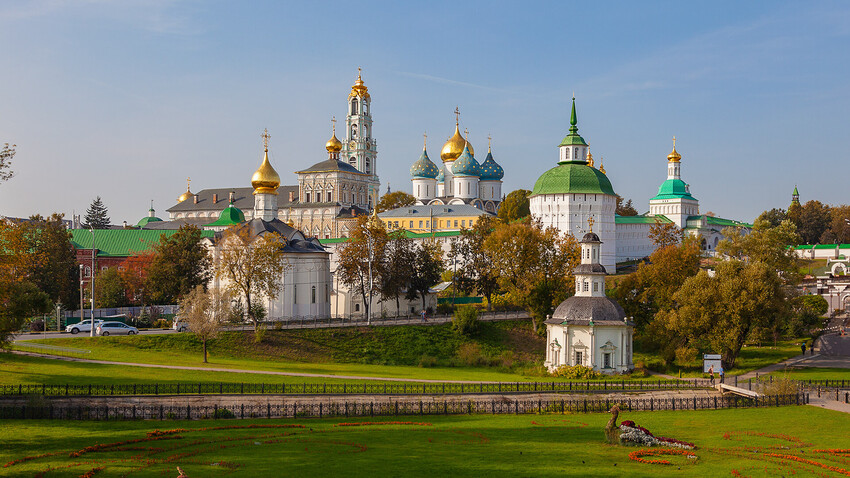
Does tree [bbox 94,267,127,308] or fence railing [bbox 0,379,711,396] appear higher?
tree [bbox 94,267,127,308]

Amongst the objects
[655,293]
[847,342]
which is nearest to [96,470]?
[655,293]

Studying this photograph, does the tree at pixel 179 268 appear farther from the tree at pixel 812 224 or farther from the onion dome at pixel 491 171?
the tree at pixel 812 224

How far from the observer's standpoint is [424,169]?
438 feet

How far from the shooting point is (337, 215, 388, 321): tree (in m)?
65.6

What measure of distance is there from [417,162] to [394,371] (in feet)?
287

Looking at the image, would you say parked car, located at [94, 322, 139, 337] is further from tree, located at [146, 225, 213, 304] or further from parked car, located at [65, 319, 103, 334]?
tree, located at [146, 225, 213, 304]

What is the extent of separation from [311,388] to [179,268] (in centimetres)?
3095

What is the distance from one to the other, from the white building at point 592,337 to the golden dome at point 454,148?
80.6 metres

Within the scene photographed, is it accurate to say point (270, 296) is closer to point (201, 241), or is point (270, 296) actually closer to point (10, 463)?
point (201, 241)

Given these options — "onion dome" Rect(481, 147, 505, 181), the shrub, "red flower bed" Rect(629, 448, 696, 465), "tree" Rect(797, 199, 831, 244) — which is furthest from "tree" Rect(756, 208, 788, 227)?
"red flower bed" Rect(629, 448, 696, 465)

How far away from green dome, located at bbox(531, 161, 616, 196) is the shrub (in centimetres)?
3788

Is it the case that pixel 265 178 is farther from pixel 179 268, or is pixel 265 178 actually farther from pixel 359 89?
pixel 359 89

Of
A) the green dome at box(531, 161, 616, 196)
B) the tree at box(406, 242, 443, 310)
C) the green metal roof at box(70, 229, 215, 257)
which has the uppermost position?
the green dome at box(531, 161, 616, 196)

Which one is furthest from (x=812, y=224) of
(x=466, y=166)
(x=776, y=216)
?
(x=466, y=166)
